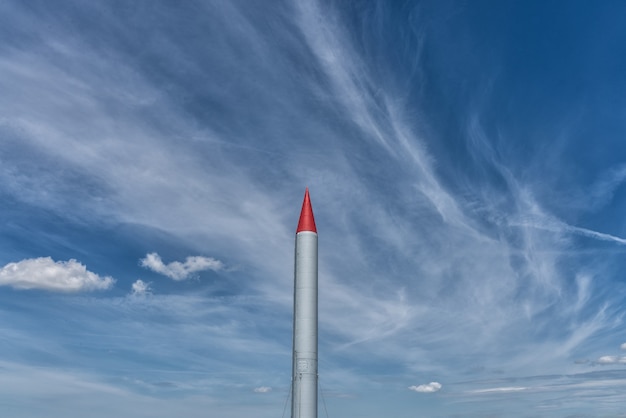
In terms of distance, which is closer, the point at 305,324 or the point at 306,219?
the point at 305,324

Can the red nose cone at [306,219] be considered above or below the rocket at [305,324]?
above

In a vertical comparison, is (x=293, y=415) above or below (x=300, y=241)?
below

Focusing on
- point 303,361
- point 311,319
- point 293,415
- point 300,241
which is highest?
point 300,241

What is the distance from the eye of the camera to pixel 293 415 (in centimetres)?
7331

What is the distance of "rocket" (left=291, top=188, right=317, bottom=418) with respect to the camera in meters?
73.6

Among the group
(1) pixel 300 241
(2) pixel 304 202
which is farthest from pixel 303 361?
(2) pixel 304 202

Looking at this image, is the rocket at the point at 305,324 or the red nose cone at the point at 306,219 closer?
the rocket at the point at 305,324

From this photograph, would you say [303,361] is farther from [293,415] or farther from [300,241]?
[300,241]

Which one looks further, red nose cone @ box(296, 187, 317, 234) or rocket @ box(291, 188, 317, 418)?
red nose cone @ box(296, 187, 317, 234)

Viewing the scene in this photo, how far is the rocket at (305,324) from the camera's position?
7356 centimetres

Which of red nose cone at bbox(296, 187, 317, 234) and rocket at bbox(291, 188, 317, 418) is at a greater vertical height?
red nose cone at bbox(296, 187, 317, 234)

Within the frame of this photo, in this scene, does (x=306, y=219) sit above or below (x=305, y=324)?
above

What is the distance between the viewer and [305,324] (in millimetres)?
76000

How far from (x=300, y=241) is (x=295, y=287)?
614 cm
